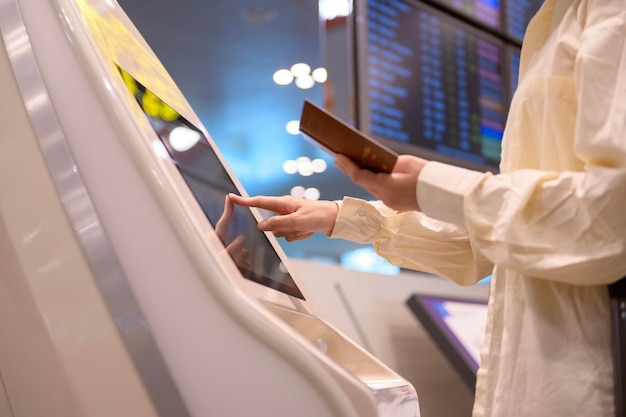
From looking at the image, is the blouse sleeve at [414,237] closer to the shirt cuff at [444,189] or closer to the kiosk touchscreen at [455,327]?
the shirt cuff at [444,189]

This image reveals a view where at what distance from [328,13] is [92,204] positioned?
2110mm

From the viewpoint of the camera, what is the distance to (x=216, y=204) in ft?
3.18

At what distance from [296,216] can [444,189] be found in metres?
0.31

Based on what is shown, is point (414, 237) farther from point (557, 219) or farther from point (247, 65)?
point (247, 65)

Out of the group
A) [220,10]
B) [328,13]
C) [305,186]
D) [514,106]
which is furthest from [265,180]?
[514,106]

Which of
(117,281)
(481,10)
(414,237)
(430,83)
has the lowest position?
(414,237)

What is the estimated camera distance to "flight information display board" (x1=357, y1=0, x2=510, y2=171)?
2717 mm

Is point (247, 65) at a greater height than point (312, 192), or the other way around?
point (247, 65)

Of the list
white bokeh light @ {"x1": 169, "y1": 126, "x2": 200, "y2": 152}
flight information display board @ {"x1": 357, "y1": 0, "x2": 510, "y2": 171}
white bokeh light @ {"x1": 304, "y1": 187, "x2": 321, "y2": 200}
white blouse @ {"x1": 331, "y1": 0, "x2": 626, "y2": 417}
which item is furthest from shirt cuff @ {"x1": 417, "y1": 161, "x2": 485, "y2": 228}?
white bokeh light @ {"x1": 304, "y1": 187, "x2": 321, "y2": 200}

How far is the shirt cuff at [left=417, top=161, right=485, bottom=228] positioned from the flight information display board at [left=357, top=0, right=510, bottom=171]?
5.54 feet

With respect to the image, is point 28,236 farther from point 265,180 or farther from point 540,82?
point 265,180

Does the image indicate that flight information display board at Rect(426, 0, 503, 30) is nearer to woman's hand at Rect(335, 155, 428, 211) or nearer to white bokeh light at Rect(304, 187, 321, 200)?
woman's hand at Rect(335, 155, 428, 211)

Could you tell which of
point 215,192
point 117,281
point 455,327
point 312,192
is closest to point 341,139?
point 215,192

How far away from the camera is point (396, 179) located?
3.07 feet
